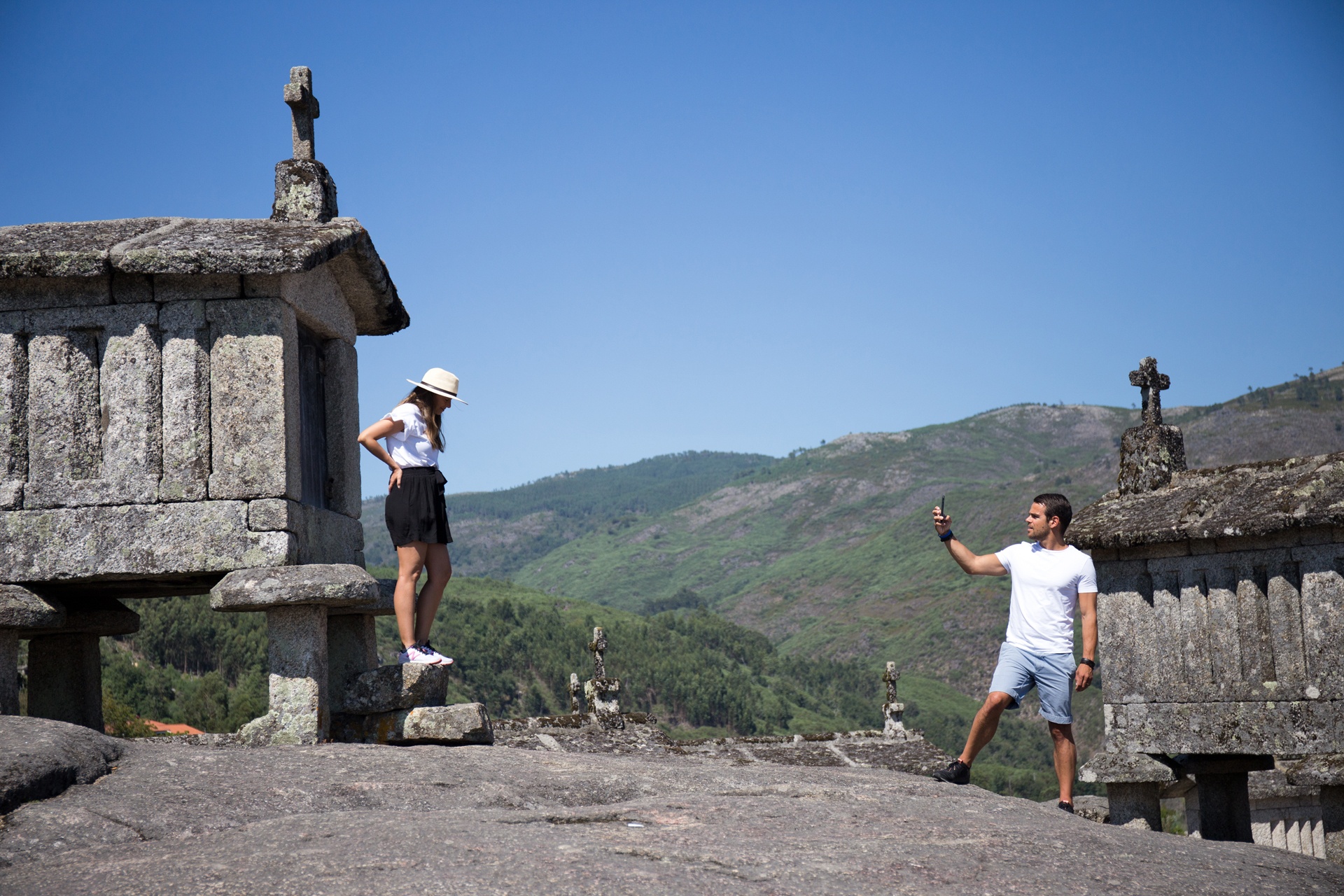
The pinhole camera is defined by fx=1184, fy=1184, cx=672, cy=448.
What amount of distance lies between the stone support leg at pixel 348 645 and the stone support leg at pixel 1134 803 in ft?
21.5

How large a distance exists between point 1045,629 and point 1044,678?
0.95 feet

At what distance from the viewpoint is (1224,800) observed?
→ 35.0 ft

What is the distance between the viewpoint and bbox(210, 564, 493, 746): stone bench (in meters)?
7.20

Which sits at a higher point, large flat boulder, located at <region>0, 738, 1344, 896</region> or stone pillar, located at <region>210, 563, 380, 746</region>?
stone pillar, located at <region>210, 563, 380, 746</region>

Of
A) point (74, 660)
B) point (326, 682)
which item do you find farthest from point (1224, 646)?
point (74, 660)

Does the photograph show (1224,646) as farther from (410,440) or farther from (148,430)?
(148,430)

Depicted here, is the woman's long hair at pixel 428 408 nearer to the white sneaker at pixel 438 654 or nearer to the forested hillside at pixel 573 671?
the white sneaker at pixel 438 654

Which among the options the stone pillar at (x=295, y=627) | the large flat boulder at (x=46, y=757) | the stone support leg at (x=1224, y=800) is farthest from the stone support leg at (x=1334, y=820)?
the large flat boulder at (x=46, y=757)

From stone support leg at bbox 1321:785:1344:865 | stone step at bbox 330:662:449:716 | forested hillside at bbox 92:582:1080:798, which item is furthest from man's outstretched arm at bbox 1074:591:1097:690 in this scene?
forested hillside at bbox 92:582:1080:798

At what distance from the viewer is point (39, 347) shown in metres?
7.64

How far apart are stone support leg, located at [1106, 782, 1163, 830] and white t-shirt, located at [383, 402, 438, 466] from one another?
6.74 meters

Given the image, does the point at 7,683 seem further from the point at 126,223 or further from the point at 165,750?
the point at 126,223

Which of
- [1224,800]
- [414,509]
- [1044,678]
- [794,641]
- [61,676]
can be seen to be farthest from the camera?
[794,641]

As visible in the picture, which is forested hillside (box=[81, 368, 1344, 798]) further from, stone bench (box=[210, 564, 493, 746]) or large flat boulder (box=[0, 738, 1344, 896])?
large flat boulder (box=[0, 738, 1344, 896])
